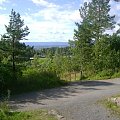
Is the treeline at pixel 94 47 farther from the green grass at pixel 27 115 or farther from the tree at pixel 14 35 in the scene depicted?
the green grass at pixel 27 115

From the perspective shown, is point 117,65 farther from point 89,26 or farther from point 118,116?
point 118,116

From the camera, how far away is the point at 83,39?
32969mm

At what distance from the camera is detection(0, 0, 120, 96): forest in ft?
61.9

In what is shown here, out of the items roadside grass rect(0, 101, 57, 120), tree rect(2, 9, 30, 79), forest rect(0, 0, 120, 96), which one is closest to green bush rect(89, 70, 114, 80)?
forest rect(0, 0, 120, 96)

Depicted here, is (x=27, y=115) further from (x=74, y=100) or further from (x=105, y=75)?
(x=105, y=75)

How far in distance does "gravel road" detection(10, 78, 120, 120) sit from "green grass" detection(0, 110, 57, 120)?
0.67m

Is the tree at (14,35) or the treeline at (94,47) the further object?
the treeline at (94,47)

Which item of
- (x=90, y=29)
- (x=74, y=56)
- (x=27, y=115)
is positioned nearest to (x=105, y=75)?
(x=74, y=56)

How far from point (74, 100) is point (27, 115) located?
3.61 metres

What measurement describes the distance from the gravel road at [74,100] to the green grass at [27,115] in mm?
666

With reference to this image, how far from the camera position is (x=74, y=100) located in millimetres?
15344

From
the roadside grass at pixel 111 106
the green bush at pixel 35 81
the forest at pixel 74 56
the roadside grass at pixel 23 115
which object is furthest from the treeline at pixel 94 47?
the roadside grass at pixel 23 115

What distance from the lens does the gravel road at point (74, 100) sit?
1246 centimetres

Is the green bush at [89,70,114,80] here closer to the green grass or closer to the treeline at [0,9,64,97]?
the treeline at [0,9,64,97]
